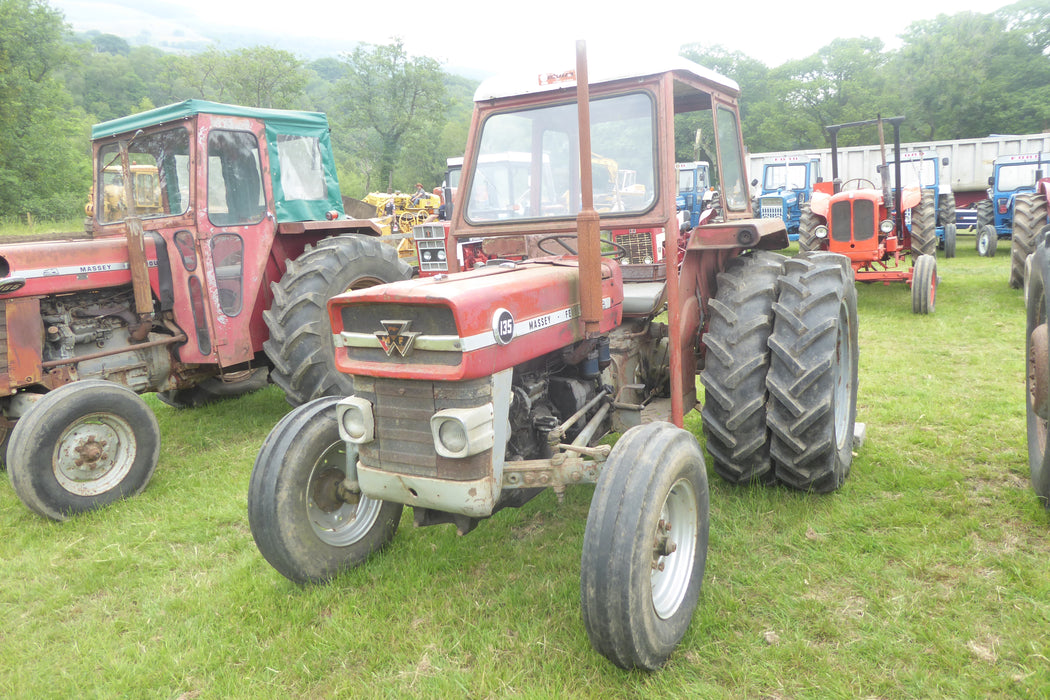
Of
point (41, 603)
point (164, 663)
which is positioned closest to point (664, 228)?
point (164, 663)

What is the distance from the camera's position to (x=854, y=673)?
7.57 feet

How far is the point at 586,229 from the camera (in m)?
2.53

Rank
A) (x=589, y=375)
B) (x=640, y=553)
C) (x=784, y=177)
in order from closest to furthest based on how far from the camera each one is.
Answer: (x=640, y=553)
(x=589, y=375)
(x=784, y=177)

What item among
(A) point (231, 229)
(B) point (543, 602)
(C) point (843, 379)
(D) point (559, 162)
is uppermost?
(D) point (559, 162)

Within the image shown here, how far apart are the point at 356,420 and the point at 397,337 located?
1.26 ft

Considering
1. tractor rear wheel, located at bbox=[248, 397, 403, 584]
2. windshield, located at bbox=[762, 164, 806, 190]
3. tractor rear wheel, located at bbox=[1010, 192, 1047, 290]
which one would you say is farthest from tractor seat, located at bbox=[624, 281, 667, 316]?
windshield, located at bbox=[762, 164, 806, 190]

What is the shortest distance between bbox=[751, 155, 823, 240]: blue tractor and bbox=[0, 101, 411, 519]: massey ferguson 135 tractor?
12697 millimetres

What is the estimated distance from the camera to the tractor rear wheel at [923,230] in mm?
9664

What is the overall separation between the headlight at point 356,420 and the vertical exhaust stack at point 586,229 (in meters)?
0.93

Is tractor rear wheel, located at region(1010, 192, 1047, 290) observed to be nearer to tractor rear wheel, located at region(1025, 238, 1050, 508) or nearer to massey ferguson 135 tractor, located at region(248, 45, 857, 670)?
tractor rear wheel, located at region(1025, 238, 1050, 508)

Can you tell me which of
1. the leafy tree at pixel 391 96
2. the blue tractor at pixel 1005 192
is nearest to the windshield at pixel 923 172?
the blue tractor at pixel 1005 192

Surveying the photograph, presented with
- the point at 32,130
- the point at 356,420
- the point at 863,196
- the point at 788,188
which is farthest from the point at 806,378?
the point at 32,130

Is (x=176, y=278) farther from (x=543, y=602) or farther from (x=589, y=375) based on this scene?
(x=543, y=602)

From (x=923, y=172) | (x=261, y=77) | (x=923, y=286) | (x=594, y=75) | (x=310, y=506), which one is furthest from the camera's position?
(x=261, y=77)
